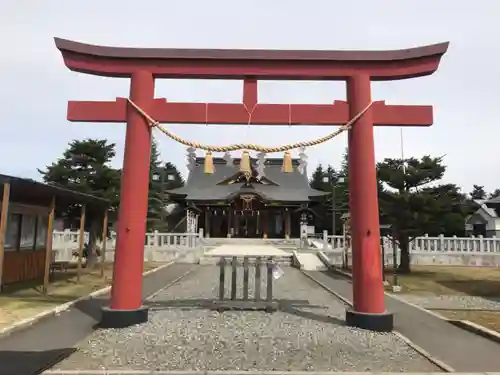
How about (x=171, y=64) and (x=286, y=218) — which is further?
(x=286, y=218)

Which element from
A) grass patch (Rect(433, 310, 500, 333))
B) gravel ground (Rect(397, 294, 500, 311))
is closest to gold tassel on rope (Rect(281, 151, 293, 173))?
grass patch (Rect(433, 310, 500, 333))

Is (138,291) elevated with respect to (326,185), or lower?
lower

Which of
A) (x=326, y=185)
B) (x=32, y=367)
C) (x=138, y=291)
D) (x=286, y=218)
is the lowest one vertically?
(x=32, y=367)

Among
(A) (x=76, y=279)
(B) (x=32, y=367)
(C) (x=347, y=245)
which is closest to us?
(B) (x=32, y=367)

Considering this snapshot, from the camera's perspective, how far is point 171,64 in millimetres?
8812

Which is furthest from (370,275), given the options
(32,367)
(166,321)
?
(32,367)

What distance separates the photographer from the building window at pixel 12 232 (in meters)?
14.6

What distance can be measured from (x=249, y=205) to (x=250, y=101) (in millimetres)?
29345

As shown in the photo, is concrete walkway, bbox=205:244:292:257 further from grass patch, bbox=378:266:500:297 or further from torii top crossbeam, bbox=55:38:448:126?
grass patch, bbox=378:266:500:297

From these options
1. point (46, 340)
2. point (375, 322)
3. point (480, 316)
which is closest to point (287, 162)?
point (375, 322)

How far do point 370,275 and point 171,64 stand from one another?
5708 millimetres

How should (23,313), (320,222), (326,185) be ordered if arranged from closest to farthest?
1. (23,313)
2. (320,222)
3. (326,185)

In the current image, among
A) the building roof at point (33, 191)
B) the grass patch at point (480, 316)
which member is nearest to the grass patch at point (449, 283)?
the grass patch at point (480, 316)

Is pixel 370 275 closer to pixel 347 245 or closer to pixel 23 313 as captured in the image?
pixel 23 313
